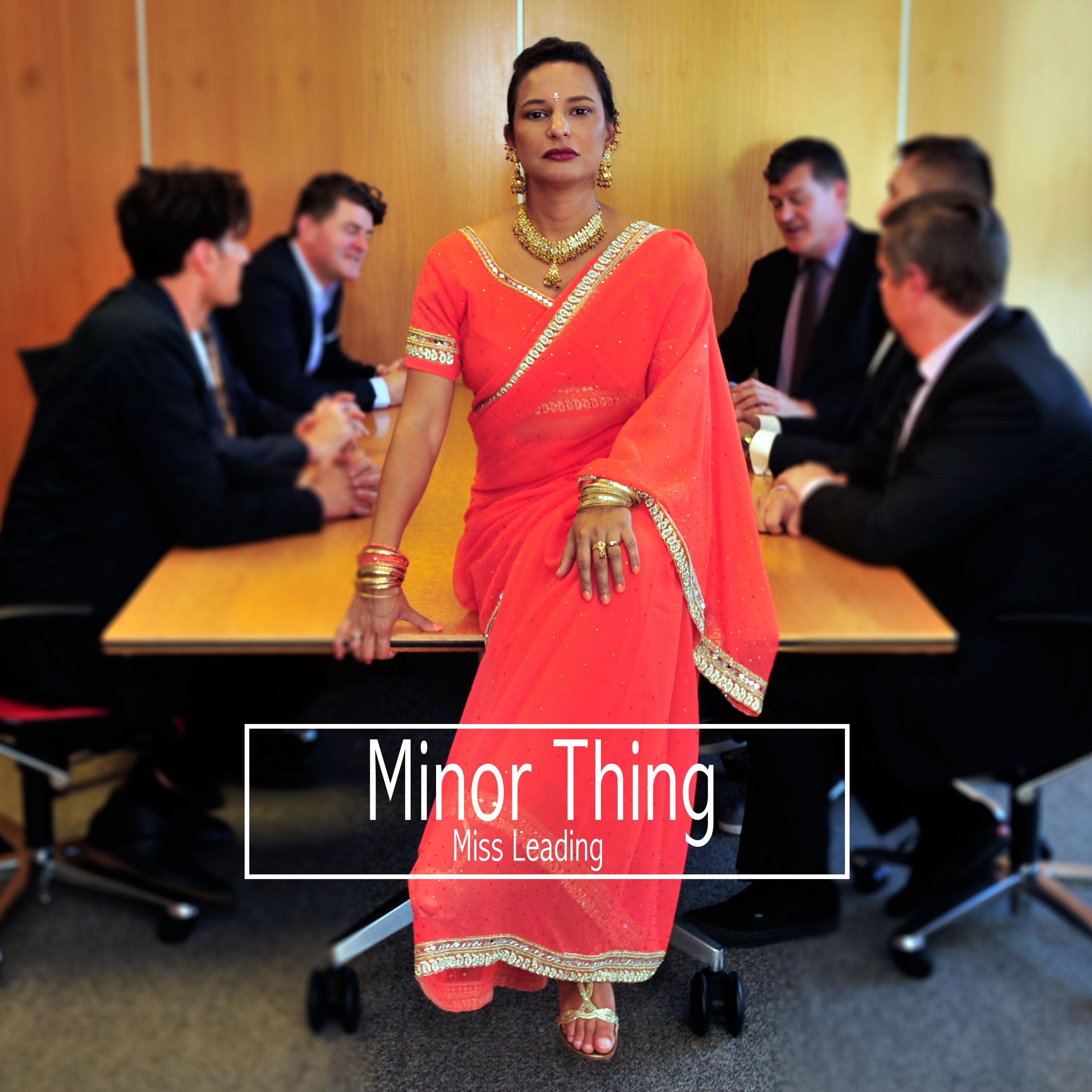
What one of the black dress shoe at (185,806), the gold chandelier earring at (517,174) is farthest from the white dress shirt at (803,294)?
the black dress shoe at (185,806)

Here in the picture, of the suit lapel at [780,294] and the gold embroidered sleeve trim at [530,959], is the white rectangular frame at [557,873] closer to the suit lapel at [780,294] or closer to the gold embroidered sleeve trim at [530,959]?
the gold embroidered sleeve trim at [530,959]

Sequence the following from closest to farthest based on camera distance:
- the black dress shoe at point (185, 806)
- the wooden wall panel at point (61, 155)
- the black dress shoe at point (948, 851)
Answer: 1. the wooden wall panel at point (61, 155)
2. the black dress shoe at point (185, 806)
3. the black dress shoe at point (948, 851)

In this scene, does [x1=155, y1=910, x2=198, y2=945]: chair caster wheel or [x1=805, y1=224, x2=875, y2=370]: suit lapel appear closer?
[x1=805, y1=224, x2=875, y2=370]: suit lapel

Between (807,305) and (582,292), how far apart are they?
171 mm

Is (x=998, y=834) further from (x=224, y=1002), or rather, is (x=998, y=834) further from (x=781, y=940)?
(x=224, y=1002)

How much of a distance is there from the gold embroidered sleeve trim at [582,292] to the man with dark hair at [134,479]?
169mm

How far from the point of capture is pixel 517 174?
0.74 m

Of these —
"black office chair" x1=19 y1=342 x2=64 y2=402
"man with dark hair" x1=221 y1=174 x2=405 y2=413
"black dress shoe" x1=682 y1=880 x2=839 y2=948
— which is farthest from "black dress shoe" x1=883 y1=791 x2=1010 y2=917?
"black office chair" x1=19 y1=342 x2=64 y2=402

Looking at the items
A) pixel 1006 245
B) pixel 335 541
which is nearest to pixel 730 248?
pixel 1006 245

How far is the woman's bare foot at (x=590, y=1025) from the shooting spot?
2.78 feet

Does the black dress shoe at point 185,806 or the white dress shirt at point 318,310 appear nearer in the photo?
the white dress shirt at point 318,310

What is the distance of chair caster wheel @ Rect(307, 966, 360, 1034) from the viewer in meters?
0.92

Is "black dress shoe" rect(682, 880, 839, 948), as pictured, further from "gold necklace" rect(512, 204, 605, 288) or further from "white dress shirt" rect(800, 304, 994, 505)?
"gold necklace" rect(512, 204, 605, 288)

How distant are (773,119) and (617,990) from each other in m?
0.68
